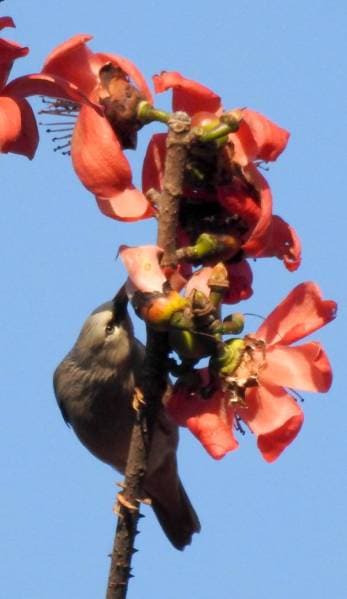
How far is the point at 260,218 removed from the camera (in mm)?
3338

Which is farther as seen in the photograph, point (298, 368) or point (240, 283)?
point (240, 283)

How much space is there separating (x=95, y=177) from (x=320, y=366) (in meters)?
0.83

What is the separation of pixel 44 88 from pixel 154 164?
392mm

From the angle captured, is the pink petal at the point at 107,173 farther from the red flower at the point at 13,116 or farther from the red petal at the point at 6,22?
the red petal at the point at 6,22

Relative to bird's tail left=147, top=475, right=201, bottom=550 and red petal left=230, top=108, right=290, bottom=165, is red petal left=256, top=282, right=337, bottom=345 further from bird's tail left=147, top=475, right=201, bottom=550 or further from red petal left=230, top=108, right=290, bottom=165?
bird's tail left=147, top=475, right=201, bottom=550

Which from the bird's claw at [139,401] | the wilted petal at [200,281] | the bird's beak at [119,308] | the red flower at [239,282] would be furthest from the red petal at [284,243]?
the bird's beak at [119,308]

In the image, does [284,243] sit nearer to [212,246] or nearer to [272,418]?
[212,246]

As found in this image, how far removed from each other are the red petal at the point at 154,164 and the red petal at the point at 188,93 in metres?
0.13

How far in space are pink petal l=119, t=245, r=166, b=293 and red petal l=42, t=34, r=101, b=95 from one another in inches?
27.0

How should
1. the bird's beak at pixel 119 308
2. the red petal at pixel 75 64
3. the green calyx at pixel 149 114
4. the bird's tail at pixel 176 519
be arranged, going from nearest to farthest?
the green calyx at pixel 149 114, the red petal at pixel 75 64, the bird's beak at pixel 119 308, the bird's tail at pixel 176 519

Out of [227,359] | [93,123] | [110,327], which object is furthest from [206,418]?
[110,327]

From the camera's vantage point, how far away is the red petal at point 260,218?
3.33 m

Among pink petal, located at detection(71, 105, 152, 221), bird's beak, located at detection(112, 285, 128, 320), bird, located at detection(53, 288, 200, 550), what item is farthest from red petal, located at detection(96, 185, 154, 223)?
bird, located at detection(53, 288, 200, 550)

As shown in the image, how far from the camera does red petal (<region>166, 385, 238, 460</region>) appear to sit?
3.26m
